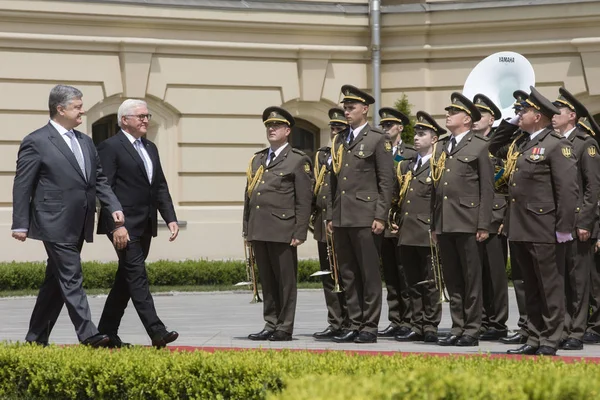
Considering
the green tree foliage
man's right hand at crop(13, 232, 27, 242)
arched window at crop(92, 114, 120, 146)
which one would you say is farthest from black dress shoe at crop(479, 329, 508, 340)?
arched window at crop(92, 114, 120, 146)

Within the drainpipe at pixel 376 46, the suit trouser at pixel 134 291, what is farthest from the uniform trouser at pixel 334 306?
the drainpipe at pixel 376 46

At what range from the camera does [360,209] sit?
1132 cm

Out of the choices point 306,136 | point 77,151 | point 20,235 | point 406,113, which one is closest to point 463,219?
point 77,151

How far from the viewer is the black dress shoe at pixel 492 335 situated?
460 inches

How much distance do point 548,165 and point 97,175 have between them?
327 centimetres

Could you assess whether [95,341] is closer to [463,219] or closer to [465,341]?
[465,341]

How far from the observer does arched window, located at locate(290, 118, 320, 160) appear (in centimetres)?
2334

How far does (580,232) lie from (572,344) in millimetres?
868

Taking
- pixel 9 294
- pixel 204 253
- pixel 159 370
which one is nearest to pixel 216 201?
pixel 204 253

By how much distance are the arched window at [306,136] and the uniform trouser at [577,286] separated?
12.7 m

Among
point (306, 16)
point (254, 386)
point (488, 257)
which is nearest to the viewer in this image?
point (254, 386)

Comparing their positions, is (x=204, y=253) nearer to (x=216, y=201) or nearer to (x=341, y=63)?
(x=216, y=201)

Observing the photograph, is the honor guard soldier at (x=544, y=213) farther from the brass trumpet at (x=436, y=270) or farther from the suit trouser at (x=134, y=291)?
the suit trouser at (x=134, y=291)

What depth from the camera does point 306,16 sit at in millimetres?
22422
